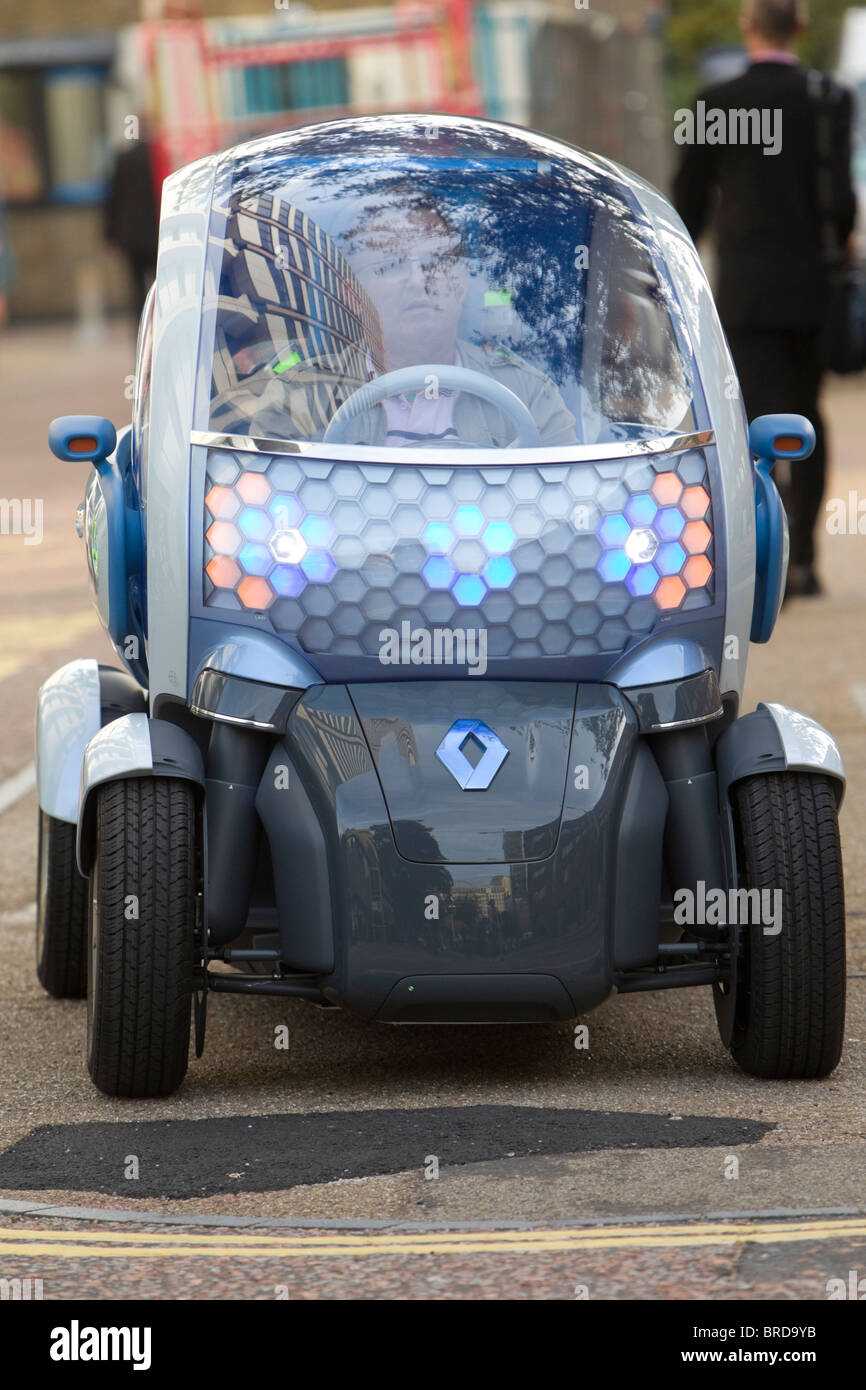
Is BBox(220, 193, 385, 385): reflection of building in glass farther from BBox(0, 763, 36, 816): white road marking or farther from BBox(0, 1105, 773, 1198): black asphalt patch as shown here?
BBox(0, 763, 36, 816): white road marking

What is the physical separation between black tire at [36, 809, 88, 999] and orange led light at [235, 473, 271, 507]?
1.03 meters

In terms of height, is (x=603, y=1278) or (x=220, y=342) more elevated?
(x=220, y=342)

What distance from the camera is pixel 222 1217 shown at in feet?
11.9

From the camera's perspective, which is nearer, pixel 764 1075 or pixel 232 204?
pixel 764 1075

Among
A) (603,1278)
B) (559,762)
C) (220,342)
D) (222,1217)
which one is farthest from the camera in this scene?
(220,342)

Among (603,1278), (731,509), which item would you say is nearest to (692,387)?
(731,509)

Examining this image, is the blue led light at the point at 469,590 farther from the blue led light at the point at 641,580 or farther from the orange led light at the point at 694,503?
the orange led light at the point at 694,503

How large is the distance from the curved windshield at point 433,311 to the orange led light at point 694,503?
135mm

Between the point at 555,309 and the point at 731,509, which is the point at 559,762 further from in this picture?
A: the point at 555,309

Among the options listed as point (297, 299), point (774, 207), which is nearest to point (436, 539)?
point (297, 299)

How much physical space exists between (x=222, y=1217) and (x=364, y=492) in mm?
1324

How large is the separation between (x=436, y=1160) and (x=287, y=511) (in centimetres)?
119

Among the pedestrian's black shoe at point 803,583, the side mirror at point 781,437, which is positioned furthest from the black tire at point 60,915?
the pedestrian's black shoe at point 803,583

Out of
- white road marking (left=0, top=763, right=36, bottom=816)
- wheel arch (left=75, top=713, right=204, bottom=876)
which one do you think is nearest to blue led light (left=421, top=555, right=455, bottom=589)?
wheel arch (left=75, top=713, right=204, bottom=876)
